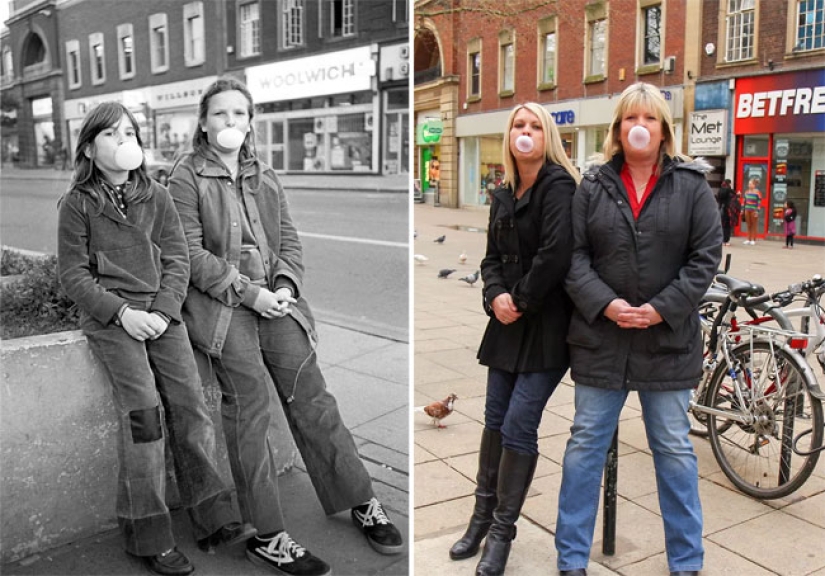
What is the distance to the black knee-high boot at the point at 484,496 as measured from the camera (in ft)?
10.6

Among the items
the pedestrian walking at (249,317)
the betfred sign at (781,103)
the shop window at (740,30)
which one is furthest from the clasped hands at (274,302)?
the betfred sign at (781,103)

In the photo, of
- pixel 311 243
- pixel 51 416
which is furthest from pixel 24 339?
pixel 311 243

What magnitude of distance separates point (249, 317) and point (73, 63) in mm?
1712

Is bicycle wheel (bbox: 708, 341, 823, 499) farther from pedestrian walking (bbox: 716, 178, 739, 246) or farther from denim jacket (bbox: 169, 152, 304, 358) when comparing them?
pedestrian walking (bbox: 716, 178, 739, 246)

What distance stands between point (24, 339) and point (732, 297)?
301 cm

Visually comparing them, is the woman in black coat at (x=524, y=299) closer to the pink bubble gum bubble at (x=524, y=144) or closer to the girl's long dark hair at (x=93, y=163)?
the pink bubble gum bubble at (x=524, y=144)

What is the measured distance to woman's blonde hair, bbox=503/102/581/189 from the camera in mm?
3070

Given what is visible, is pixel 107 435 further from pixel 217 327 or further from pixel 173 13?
pixel 173 13

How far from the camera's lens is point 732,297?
3916mm

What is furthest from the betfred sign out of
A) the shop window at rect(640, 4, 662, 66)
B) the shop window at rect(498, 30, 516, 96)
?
the shop window at rect(498, 30, 516, 96)

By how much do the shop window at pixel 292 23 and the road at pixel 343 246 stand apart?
5933mm

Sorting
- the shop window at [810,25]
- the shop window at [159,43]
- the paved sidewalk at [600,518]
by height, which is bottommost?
the paved sidewalk at [600,518]

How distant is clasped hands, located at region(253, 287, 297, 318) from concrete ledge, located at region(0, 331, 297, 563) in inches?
24.4

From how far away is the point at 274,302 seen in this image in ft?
10.4
